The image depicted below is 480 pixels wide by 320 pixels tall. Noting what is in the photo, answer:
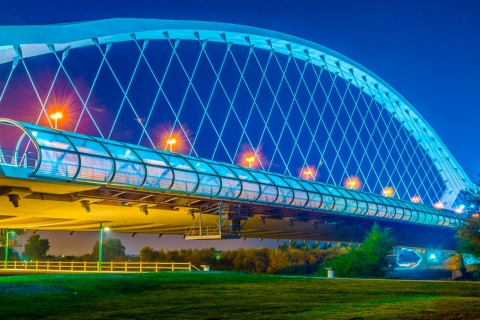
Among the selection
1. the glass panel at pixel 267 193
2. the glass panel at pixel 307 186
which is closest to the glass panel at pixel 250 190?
the glass panel at pixel 267 193

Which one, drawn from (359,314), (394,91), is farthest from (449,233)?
(359,314)

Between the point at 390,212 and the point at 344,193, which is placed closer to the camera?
the point at 344,193

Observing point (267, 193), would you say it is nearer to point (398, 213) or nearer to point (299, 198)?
point (299, 198)

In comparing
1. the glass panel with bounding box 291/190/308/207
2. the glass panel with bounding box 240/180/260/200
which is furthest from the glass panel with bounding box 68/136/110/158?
the glass panel with bounding box 291/190/308/207

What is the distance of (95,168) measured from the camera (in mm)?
28688

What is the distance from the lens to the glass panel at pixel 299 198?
1704 inches

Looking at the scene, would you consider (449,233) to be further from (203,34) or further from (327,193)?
(203,34)

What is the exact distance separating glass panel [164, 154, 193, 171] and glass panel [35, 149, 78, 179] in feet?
21.8

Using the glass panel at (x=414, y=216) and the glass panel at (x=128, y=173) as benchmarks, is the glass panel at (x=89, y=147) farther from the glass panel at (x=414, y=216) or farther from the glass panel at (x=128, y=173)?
the glass panel at (x=414, y=216)

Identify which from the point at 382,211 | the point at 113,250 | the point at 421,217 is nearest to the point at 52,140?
the point at 382,211

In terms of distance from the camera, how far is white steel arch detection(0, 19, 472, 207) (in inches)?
1318

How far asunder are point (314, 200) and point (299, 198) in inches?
84.8

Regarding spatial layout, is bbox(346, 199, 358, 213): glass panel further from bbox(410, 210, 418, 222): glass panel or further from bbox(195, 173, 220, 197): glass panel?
bbox(195, 173, 220, 197): glass panel

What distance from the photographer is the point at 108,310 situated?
17.4m
